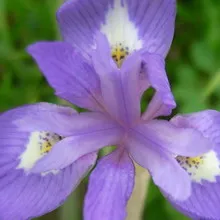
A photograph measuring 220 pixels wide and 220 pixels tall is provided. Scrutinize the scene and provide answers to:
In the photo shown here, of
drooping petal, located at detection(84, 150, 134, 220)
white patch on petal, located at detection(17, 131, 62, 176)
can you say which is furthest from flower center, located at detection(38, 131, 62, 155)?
drooping petal, located at detection(84, 150, 134, 220)

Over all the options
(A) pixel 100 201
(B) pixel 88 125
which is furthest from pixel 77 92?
(A) pixel 100 201

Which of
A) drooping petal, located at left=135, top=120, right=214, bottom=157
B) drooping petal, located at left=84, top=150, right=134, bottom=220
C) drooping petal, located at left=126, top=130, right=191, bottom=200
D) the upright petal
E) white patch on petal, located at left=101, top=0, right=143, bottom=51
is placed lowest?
drooping petal, located at left=84, top=150, right=134, bottom=220

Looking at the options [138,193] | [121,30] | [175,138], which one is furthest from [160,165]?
[121,30]

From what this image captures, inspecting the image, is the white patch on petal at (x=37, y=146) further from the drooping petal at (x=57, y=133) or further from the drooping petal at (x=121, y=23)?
the drooping petal at (x=121, y=23)

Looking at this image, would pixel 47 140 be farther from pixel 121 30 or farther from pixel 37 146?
pixel 121 30

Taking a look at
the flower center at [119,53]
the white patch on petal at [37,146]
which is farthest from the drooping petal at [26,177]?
the flower center at [119,53]

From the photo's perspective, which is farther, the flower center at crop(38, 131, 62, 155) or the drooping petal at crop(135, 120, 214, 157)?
the flower center at crop(38, 131, 62, 155)

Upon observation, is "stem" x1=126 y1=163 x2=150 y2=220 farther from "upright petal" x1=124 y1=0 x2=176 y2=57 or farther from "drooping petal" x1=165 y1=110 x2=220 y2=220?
"upright petal" x1=124 y1=0 x2=176 y2=57
